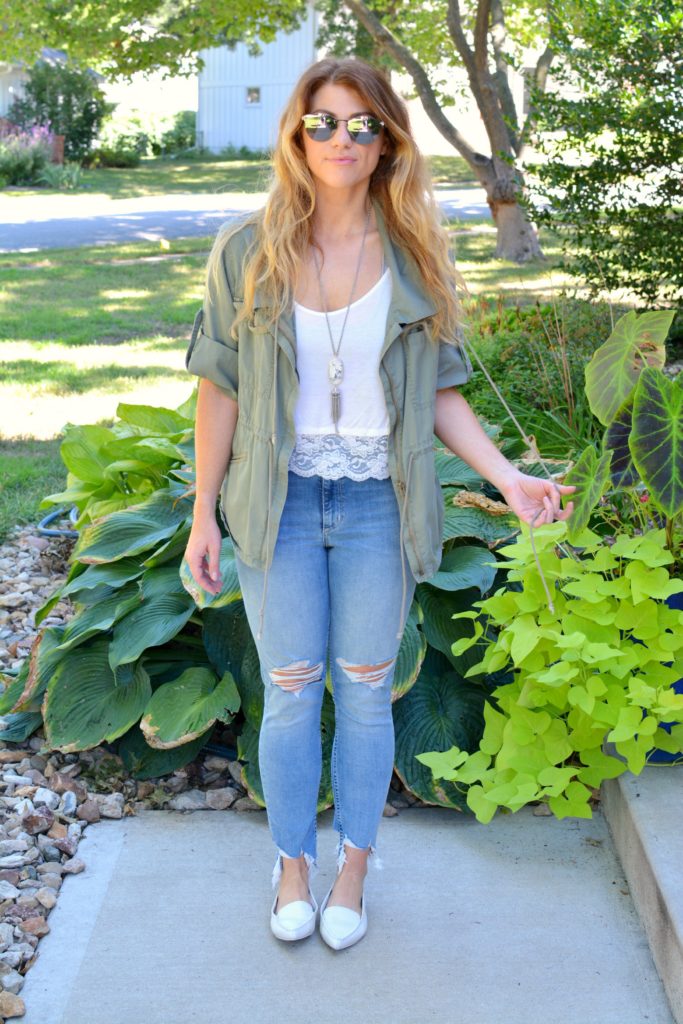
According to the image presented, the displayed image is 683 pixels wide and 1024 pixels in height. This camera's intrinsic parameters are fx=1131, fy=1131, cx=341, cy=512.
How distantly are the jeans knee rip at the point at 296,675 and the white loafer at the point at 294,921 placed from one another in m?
0.53

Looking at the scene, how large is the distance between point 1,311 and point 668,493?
26.3ft

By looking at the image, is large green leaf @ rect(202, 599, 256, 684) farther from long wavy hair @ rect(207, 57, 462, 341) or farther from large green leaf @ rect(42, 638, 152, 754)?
long wavy hair @ rect(207, 57, 462, 341)

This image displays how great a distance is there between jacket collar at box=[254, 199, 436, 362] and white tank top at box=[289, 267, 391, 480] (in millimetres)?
19

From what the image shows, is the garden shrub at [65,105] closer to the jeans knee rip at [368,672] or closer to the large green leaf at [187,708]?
the large green leaf at [187,708]

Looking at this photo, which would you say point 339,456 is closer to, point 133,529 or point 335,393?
point 335,393

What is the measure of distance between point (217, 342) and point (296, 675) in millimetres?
690

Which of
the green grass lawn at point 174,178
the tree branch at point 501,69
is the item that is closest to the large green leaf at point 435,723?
the tree branch at point 501,69

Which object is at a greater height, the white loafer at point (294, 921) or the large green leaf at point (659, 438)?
the large green leaf at point (659, 438)

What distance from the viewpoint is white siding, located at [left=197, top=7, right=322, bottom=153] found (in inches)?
1384

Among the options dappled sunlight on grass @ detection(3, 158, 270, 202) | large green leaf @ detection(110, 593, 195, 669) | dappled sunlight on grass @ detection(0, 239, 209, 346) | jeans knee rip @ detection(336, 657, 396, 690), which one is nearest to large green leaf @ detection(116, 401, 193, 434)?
large green leaf @ detection(110, 593, 195, 669)

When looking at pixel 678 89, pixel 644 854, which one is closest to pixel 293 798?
pixel 644 854

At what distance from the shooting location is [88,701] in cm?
323

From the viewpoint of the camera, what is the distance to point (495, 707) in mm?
3229

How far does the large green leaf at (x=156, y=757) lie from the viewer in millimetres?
3184
